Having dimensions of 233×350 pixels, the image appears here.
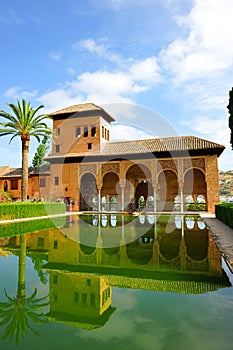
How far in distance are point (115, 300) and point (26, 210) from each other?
600 inches

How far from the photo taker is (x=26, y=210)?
1792 centimetres

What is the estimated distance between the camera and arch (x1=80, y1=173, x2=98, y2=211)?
94.0 feet

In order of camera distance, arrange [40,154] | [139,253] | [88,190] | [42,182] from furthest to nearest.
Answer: [40,154] → [42,182] → [88,190] → [139,253]

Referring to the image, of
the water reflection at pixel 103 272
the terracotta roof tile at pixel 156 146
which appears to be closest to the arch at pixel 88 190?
the terracotta roof tile at pixel 156 146

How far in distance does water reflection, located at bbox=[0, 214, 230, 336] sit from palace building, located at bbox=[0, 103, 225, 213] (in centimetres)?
1558

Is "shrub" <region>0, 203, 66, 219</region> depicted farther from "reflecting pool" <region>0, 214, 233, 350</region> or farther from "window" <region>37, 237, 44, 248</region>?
"reflecting pool" <region>0, 214, 233, 350</region>

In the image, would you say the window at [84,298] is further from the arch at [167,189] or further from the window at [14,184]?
the window at [14,184]

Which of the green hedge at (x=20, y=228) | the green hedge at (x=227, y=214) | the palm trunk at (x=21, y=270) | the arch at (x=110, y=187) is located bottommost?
the palm trunk at (x=21, y=270)

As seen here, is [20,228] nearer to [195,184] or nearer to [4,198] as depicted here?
[4,198]

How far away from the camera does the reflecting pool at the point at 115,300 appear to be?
111 inches

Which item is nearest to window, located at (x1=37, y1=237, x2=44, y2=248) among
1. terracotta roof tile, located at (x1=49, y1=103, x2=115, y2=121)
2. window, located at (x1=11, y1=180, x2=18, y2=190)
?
terracotta roof tile, located at (x1=49, y1=103, x2=115, y2=121)

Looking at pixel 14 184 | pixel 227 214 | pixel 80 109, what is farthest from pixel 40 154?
pixel 227 214

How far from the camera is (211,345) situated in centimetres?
265

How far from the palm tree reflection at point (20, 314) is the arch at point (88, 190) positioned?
24.3 meters
